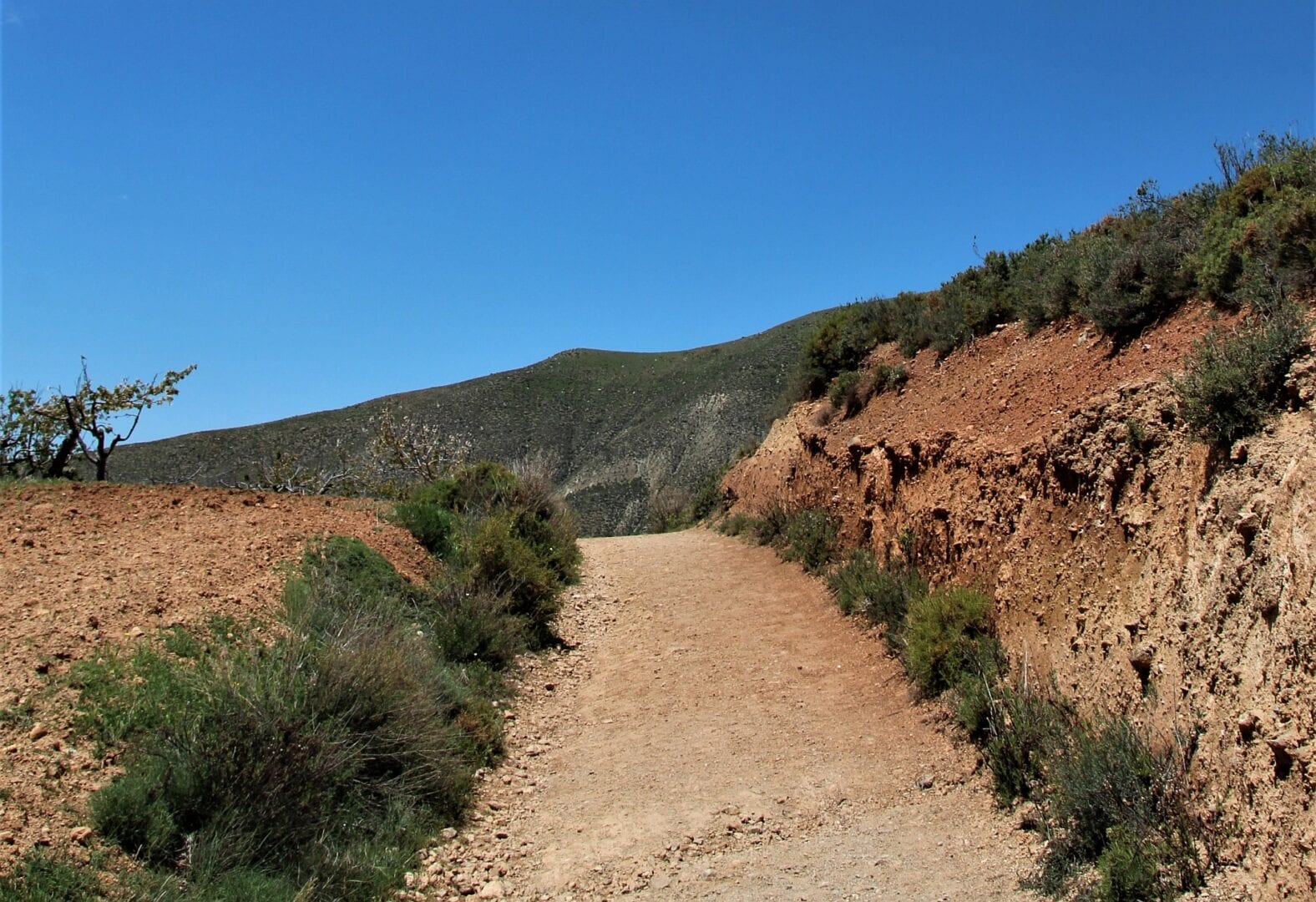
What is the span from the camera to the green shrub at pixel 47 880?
4.36 meters

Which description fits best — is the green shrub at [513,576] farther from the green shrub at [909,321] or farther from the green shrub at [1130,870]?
the green shrub at [1130,870]

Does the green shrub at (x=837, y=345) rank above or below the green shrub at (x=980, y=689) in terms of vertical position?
above

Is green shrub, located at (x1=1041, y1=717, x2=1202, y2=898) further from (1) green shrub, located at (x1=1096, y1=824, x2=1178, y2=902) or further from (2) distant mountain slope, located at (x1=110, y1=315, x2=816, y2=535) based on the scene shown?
(2) distant mountain slope, located at (x1=110, y1=315, x2=816, y2=535)

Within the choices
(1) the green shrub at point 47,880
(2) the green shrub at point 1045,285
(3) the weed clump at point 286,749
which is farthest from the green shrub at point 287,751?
(2) the green shrub at point 1045,285

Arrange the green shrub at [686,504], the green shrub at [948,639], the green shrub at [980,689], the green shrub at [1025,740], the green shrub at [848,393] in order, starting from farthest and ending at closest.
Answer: the green shrub at [686,504], the green shrub at [848,393], the green shrub at [948,639], the green shrub at [980,689], the green shrub at [1025,740]

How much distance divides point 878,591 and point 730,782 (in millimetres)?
3724

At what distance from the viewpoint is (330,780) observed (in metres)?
6.24

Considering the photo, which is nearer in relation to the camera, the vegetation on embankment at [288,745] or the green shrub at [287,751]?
the vegetation on embankment at [288,745]

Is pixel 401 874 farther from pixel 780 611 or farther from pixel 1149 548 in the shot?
pixel 780 611

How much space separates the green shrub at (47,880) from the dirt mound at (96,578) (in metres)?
0.10

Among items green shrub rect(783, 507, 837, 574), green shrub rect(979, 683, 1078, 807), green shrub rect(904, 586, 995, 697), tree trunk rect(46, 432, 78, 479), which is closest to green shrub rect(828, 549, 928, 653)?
green shrub rect(904, 586, 995, 697)

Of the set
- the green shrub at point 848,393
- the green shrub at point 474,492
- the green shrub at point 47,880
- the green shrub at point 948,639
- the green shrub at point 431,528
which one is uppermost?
the green shrub at point 848,393

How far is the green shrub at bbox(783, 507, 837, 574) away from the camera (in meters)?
13.3

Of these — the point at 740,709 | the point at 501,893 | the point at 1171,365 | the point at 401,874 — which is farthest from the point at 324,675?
the point at 1171,365
